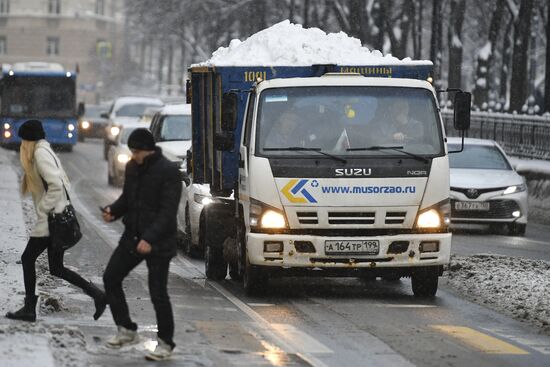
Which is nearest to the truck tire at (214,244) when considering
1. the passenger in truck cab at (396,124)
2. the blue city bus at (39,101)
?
the passenger in truck cab at (396,124)

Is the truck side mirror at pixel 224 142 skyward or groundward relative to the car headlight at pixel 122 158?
skyward

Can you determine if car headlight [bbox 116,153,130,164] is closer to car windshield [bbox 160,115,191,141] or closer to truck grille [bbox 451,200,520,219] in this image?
car windshield [bbox 160,115,191,141]

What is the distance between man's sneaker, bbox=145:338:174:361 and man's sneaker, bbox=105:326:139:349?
42 cm

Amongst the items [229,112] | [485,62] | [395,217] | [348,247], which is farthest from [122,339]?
[485,62]

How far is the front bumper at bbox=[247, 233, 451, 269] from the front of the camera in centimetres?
1362

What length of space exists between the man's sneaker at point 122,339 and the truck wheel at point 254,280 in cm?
388

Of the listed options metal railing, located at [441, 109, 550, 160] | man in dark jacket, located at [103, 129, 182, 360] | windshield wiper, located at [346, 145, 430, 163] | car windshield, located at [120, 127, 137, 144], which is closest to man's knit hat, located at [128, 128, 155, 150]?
man in dark jacket, located at [103, 129, 182, 360]

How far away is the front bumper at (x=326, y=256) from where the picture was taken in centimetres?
1362

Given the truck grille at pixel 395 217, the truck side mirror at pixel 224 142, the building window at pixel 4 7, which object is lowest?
the truck grille at pixel 395 217

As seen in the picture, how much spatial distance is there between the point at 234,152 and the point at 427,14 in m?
63.0

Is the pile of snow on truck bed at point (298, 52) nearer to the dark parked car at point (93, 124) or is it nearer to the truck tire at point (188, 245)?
the truck tire at point (188, 245)

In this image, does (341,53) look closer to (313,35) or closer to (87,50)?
(313,35)

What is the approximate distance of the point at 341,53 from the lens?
16.7 m

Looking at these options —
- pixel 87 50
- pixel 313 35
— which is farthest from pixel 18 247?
pixel 87 50
